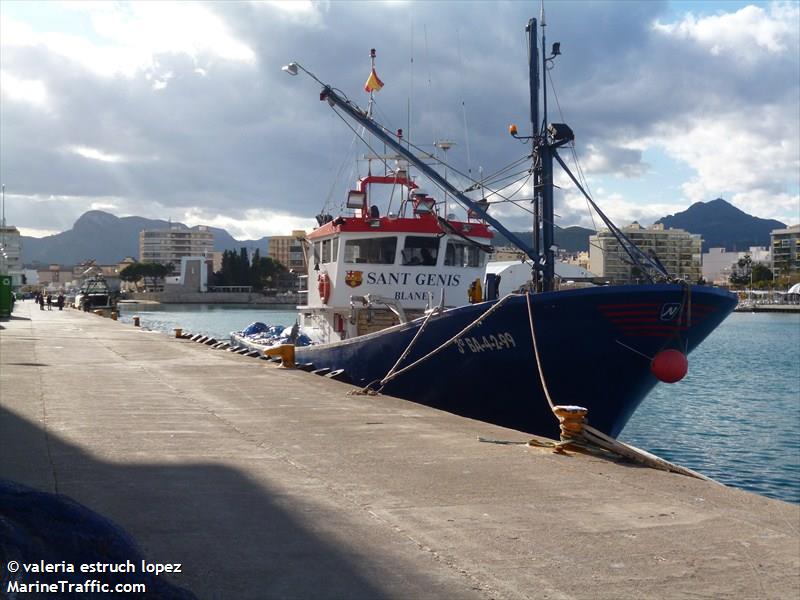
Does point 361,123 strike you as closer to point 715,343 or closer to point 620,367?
point 620,367

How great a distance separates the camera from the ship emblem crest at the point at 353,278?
1583 cm

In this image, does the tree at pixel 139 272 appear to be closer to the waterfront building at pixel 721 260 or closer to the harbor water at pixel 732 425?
the waterfront building at pixel 721 260

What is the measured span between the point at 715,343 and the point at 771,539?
49.6 metres

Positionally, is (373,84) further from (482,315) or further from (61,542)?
(61,542)

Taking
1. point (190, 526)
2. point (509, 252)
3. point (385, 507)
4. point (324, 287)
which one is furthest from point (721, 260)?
point (190, 526)

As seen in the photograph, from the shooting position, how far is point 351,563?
4.69m

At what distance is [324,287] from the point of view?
16.6 metres

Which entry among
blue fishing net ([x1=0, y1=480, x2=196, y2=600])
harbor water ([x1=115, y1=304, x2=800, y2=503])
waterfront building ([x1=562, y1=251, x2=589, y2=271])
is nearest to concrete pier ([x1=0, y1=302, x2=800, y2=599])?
blue fishing net ([x1=0, y1=480, x2=196, y2=600])

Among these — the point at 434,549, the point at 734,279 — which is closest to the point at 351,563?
the point at 434,549

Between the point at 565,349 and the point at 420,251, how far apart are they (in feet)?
17.3

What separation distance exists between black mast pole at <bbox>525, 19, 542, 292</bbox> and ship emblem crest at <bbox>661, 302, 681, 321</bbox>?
130 inches

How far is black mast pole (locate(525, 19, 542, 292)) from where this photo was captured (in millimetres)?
13977

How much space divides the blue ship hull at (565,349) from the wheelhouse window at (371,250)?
10.6 ft

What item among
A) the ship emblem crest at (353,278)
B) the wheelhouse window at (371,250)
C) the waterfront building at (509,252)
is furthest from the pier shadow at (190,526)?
the waterfront building at (509,252)
